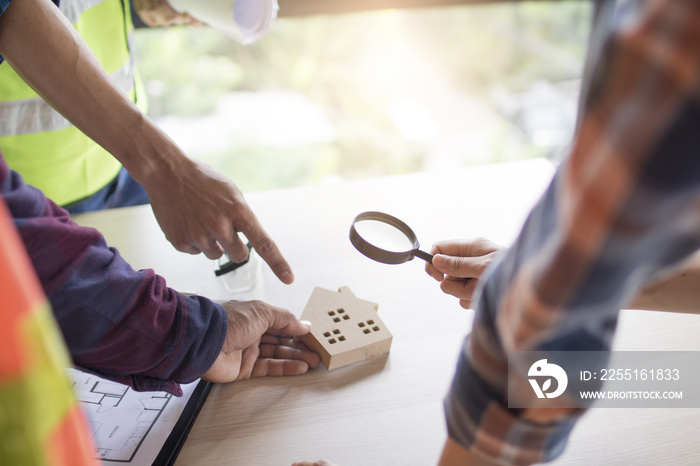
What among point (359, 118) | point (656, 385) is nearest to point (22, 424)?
point (656, 385)

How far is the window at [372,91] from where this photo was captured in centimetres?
316

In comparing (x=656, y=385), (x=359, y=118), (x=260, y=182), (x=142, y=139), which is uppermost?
(x=142, y=139)

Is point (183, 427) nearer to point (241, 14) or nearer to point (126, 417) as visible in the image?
point (126, 417)

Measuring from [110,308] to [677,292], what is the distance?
0.73 meters

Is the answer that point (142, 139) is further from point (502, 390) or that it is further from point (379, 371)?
point (502, 390)

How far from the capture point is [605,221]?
12.0 inches

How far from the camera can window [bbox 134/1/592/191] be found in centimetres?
316

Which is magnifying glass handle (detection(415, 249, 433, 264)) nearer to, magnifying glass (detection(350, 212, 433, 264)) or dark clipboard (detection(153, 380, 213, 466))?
magnifying glass (detection(350, 212, 433, 264))

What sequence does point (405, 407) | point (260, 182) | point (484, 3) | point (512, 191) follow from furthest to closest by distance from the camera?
point (260, 182) < point (484, 3) < point (512, 191) < point (405, 407)

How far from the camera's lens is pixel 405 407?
2.37 feet

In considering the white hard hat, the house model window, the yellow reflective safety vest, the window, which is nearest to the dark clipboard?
the house model window

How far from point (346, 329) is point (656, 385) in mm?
462

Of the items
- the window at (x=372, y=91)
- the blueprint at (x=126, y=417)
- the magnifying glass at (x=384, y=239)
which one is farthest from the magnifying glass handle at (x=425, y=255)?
the window at (x=372, y=91)

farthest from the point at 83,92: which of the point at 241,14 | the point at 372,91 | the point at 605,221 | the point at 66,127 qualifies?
the point at 372,91
